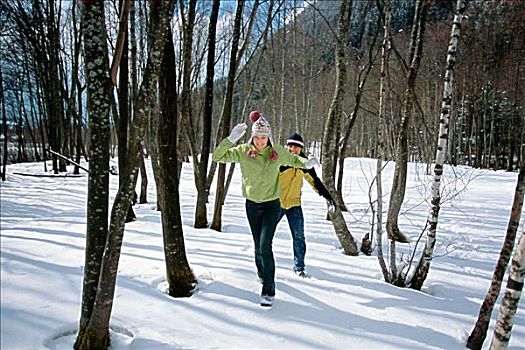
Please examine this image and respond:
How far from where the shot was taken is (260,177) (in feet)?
11.3

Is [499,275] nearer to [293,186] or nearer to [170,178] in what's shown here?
[293,186]

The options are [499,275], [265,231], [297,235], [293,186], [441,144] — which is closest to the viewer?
[499,275]

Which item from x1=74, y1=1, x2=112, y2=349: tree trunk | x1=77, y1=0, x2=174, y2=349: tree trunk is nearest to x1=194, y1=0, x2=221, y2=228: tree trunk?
x1=77, y1=0, x2=174, y2=349: tree trunk

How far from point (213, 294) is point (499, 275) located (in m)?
2.44

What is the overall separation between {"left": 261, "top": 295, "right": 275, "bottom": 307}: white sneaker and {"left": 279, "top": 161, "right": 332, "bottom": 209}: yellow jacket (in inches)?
53.6

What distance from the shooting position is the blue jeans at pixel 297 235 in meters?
4.21

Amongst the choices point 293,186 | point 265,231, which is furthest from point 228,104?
point 265,231

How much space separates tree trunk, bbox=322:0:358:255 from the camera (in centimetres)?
530

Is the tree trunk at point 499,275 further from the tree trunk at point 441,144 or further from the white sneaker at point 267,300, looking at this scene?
the white sneaker at point 267,300

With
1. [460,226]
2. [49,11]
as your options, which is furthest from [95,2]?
[460,226]

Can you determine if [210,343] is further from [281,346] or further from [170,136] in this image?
[170,136]

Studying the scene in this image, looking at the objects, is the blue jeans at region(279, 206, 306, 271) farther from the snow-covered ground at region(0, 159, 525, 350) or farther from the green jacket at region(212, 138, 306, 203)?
the green jacket at region(212, 138, 306, 203)

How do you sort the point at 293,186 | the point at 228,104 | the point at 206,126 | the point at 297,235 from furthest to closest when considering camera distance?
the point at 228,104 → the point at 206,126 → the point at 293,186 → the point at 297,235

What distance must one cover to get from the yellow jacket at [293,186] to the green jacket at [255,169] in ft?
3.18
